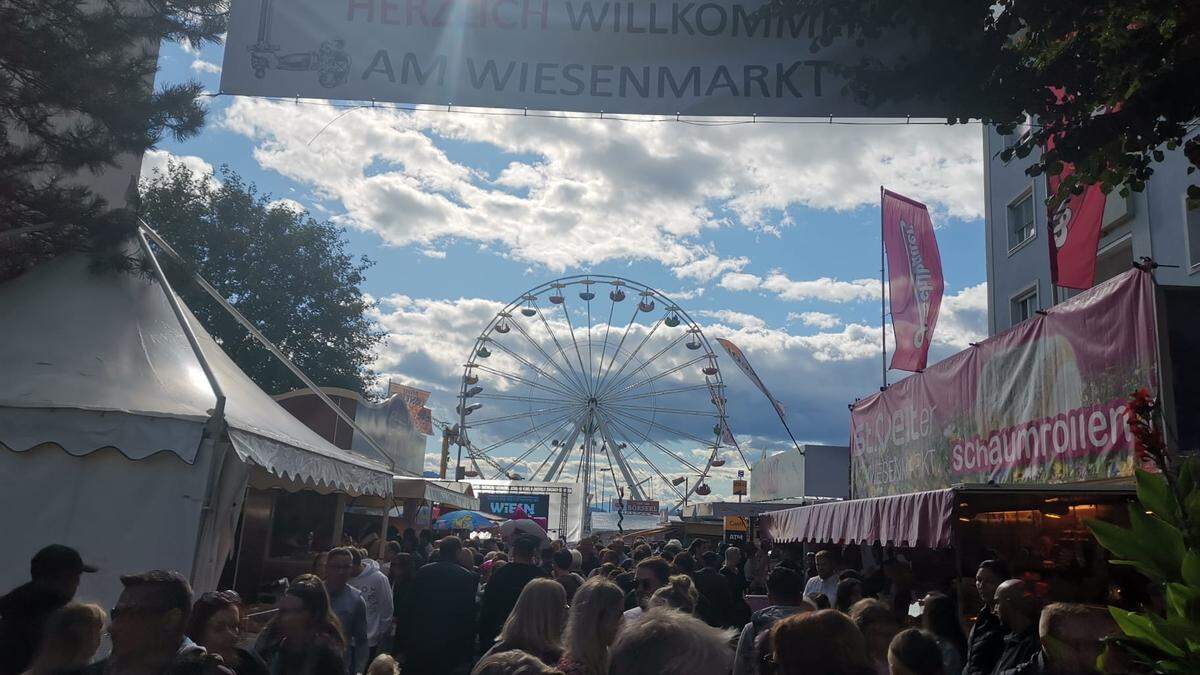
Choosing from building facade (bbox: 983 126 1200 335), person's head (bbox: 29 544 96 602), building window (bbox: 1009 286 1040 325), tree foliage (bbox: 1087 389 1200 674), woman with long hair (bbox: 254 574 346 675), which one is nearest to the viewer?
tree foliage (bbox: 1087 389 1200 674)

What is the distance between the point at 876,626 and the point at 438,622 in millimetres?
3368

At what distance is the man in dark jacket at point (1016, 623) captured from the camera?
193 inches

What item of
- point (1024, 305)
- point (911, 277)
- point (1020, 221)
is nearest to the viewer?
point (911, 277)

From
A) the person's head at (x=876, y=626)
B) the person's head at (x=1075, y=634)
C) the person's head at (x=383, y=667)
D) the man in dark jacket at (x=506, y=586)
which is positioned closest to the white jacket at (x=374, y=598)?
the man in dark jacket at (x=506, y=586)

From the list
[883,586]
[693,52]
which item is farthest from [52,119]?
[883,586]

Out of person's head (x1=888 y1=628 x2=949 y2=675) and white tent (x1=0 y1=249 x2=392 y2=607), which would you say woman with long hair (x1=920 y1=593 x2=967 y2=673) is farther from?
white tent (x1=0 y1=249 x2=392 y2=607)

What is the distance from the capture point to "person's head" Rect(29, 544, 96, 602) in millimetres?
4574

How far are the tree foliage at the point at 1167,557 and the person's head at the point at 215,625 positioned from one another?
394 centimetres

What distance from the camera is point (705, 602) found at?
8.19m

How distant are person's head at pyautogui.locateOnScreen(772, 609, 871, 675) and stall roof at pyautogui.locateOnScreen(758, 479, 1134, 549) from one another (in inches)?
205

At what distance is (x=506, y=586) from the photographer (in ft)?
22.9

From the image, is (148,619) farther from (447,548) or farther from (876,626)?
(447,548)

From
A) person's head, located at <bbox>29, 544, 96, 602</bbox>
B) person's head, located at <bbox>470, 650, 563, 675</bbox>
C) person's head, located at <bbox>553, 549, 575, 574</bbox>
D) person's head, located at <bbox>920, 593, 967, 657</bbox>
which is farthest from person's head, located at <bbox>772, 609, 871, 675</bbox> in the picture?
person's head, located at <bbox>553, 549, 575, 574</bbox>

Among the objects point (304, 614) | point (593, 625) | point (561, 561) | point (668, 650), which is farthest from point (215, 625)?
point (561, 561)
